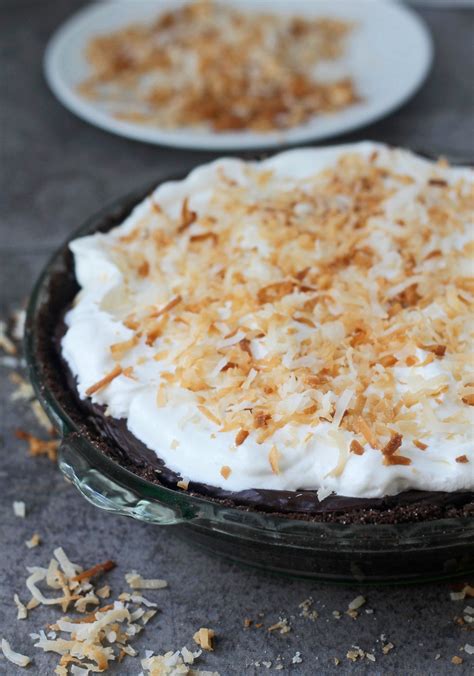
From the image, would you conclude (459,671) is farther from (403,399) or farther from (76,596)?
(76,596)

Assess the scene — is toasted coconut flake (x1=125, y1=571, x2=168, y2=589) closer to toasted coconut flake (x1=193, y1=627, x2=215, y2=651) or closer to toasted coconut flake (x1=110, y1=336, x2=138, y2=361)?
toasted coconut flake (x1=193, y1=627, x2=215, y2=651)

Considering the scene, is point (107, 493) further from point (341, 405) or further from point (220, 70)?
point (220, 70)

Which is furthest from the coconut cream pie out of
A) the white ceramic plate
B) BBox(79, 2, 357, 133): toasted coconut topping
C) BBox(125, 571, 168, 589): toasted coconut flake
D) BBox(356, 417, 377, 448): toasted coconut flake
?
BBox(79, 2, 357, 133): toasted coconut topping

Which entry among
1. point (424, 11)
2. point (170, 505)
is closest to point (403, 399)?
point (170, 505)

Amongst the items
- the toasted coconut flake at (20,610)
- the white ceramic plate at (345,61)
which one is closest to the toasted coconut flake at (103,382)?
the toasted coconut flake at (20,610)

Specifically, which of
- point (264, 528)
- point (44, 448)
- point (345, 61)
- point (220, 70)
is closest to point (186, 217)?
point (44, 448)

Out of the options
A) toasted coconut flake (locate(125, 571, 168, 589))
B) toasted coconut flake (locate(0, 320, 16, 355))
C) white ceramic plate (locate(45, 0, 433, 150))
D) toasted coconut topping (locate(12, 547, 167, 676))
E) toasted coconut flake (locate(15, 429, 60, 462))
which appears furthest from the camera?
white ceramic plate (locate(45, 0, 433, 150))

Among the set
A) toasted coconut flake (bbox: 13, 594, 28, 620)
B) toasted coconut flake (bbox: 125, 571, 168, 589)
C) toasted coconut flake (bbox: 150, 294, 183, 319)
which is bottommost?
toasted coconut flake (bbox: 13, 594, 28, 620)

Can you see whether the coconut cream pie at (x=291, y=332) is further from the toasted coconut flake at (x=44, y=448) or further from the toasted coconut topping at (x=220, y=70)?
the toasted coconut topping at (x=220, y=70)
